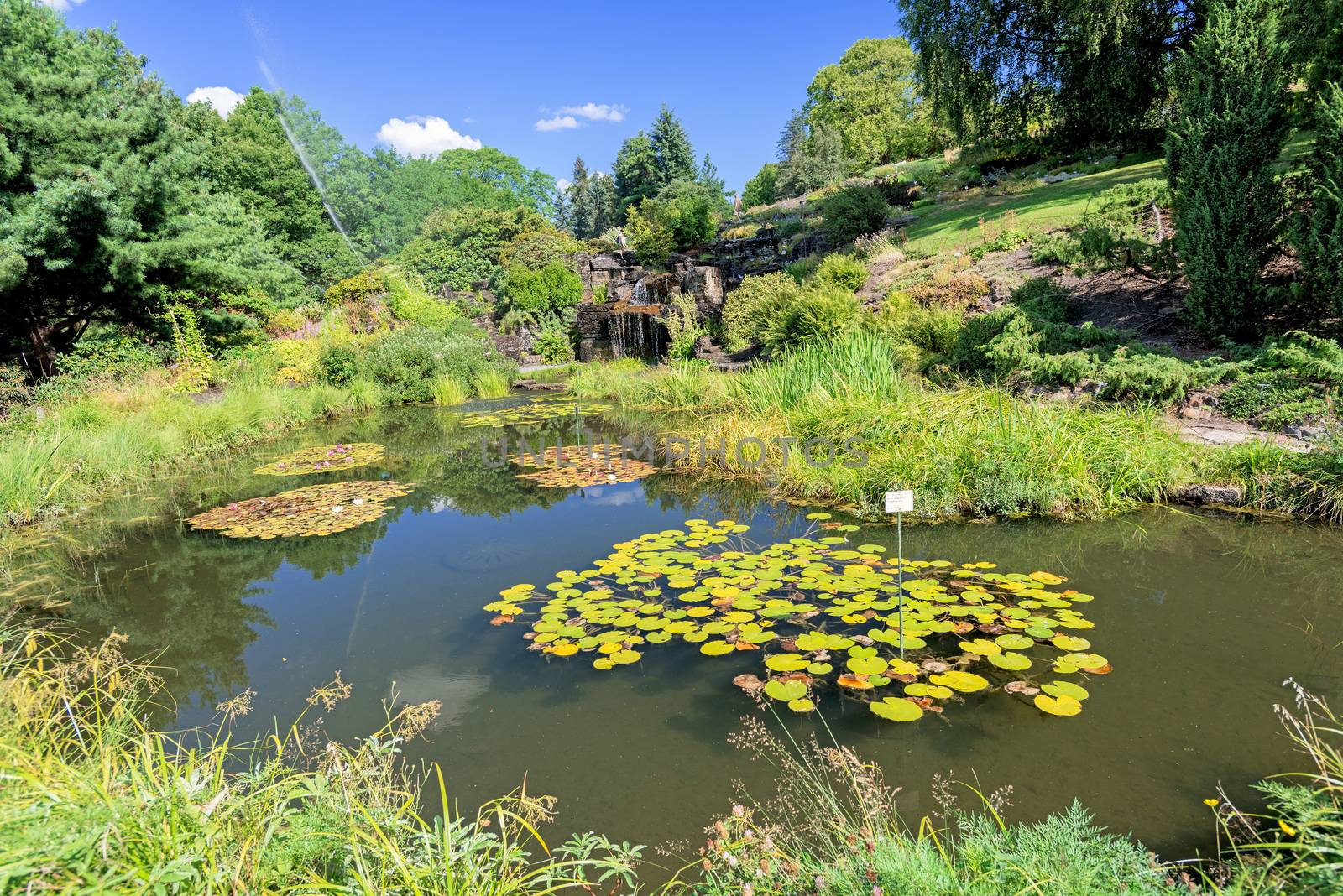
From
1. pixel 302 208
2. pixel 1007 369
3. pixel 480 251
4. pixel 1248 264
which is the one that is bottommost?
pixel 1007 369

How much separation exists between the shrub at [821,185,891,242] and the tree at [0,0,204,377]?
43.8 feet

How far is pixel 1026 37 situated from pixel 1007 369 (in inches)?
491

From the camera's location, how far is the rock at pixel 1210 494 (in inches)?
188

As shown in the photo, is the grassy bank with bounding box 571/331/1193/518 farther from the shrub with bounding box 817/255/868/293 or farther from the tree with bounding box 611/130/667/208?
the tree with bounding box 611/130/667/208

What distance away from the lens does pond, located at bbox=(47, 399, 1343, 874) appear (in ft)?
7.68

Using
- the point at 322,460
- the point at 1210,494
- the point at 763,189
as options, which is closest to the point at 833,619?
the point at 1210,494

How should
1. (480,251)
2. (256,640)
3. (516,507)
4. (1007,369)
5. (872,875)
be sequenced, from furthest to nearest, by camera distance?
(480,251), (1007,369), (516,507), (256,640), (872,875)

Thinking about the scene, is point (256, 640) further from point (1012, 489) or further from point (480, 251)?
point (480, 251)

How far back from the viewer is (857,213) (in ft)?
50.9

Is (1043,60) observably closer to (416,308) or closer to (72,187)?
(416,308)

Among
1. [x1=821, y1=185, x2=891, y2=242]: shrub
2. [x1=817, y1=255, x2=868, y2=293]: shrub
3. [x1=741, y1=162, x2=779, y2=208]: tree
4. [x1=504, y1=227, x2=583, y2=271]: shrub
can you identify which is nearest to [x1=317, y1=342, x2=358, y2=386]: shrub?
[x1=817, y1=255, x2=868, y2=293]: shrub

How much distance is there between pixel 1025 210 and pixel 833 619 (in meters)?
12.2

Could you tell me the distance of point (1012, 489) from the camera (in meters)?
4.99

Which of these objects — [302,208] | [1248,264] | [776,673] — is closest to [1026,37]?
[1248,264]
